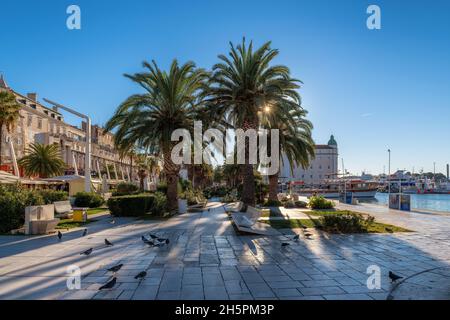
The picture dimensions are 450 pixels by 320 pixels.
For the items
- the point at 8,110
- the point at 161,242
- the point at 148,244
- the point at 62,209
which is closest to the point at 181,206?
the point at 62,209

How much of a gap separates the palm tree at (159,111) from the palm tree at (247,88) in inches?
59.4

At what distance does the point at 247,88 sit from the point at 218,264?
545 inches

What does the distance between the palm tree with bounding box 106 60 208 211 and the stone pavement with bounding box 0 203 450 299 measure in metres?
7.81

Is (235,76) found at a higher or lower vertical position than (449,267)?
higher

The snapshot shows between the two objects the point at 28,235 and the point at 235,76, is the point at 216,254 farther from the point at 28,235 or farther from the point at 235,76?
the point at 235,76

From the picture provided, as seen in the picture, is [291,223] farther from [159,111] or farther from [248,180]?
[159,111]

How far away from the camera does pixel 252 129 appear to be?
20406 mm

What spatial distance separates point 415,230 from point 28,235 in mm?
14248

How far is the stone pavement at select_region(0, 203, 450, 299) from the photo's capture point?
5.58 meters

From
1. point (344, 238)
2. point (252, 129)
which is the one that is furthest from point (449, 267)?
point (252, 129)

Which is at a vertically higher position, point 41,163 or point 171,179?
point 41,163

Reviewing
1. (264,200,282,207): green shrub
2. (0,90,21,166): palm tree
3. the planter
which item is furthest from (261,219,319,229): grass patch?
(0,90,21,166): palm tree

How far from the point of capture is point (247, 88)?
771 inches

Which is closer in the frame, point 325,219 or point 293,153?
point 325,219
